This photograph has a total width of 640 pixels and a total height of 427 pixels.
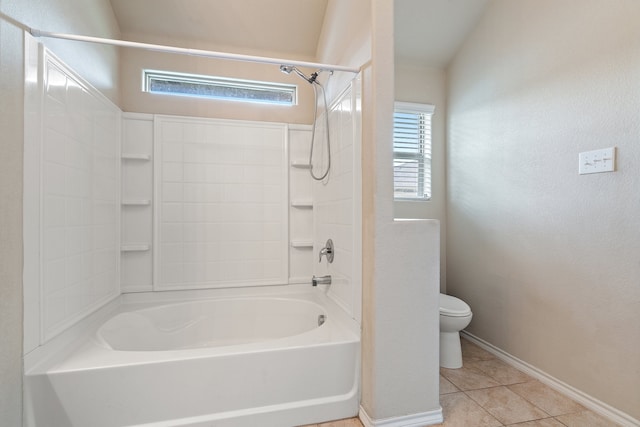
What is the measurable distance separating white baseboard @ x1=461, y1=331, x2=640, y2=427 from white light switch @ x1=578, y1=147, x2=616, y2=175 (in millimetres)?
1213

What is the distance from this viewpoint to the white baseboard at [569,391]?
5.11 ft

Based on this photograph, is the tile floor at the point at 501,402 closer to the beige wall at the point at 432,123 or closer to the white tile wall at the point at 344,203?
the white tile wall at the point at 344,203

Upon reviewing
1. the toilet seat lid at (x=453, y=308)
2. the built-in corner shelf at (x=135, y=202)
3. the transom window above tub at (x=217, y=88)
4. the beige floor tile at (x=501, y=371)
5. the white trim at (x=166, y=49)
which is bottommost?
the beige floor tile at (x=501, y=371)

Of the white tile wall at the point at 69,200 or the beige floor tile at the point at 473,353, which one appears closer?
the white tile wall at the point at 69,200

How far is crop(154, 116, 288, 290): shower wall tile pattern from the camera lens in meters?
2.26

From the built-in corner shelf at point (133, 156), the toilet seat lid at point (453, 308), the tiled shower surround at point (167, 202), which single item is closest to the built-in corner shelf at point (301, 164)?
the tiled shower surround at point (167, 202)

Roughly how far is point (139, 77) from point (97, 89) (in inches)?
19.8

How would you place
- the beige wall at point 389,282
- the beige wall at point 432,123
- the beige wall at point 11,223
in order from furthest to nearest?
→ the beige wall at point 432,123
the beige wall at point 389,282
the beige wall at point 11,223

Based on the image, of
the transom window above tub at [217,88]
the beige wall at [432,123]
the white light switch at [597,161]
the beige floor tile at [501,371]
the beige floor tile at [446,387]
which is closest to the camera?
the white light switch at [597,161]

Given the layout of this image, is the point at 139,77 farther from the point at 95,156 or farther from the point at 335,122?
the point at 335,122

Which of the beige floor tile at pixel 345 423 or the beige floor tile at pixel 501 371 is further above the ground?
the beige floor tile at pixel 345 423

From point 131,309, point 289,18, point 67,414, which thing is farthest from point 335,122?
point 67,414

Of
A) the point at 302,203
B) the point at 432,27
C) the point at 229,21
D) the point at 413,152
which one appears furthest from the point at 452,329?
the point at 229,21

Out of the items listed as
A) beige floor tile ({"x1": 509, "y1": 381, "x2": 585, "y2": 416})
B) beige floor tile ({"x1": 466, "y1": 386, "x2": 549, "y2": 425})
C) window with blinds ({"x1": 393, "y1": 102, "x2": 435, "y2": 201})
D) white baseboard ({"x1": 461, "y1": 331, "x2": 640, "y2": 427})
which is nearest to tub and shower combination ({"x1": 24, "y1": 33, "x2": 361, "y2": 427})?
beige floor tile ({"x1": 466, "y1": 386, "x2": 549, "y2": 425})
